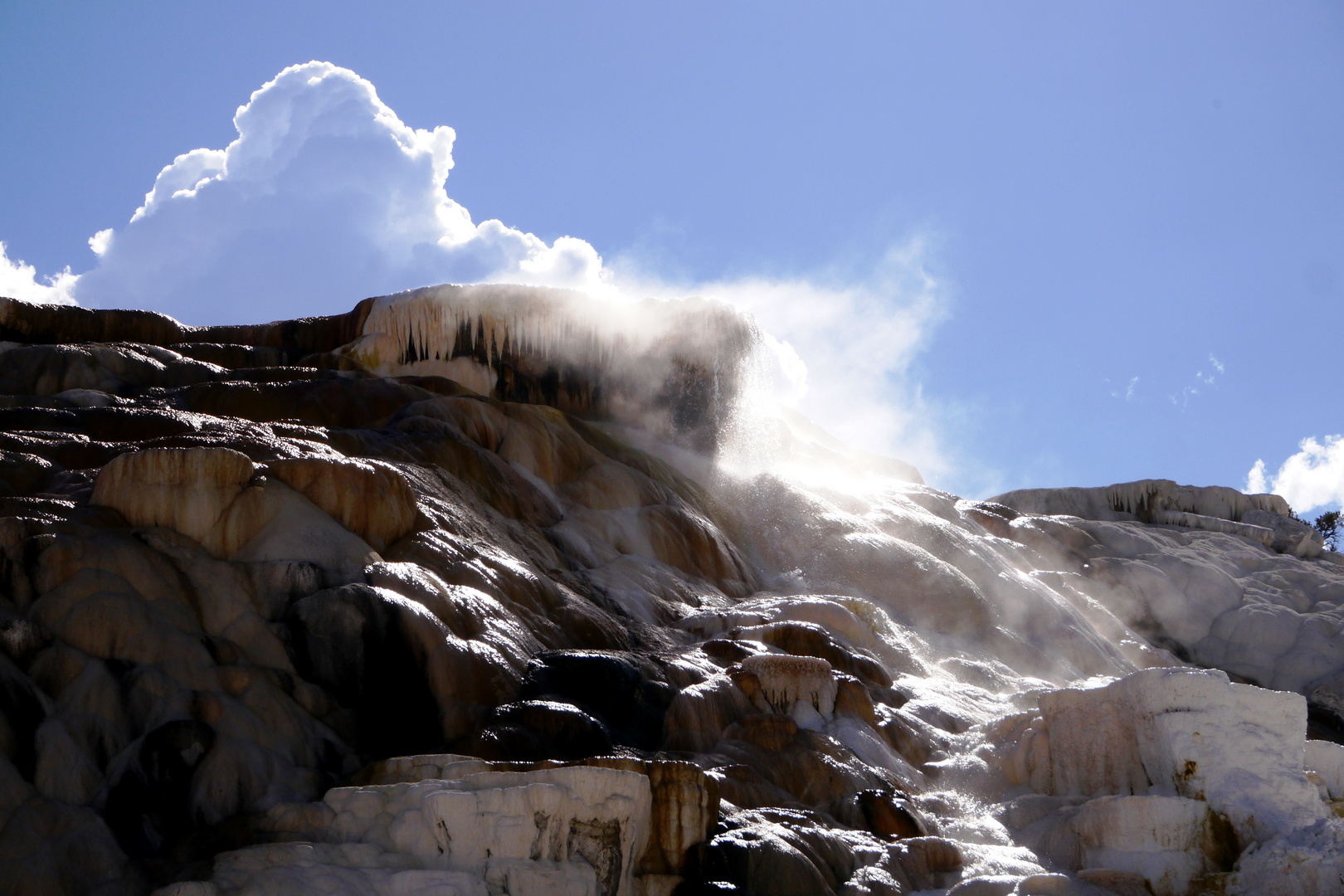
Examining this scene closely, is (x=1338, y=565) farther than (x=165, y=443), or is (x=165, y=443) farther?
(x=1338, y=565)

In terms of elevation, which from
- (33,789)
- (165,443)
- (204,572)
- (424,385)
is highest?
(424,385)

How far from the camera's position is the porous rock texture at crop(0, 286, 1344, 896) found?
9.49 metres

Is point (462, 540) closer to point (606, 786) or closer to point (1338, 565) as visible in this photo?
point (606, 786)

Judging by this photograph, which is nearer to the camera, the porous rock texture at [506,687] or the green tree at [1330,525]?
the porous rock texture at [506,687]

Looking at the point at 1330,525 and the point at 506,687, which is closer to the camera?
the point at 506,687

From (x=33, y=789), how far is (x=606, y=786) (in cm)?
434

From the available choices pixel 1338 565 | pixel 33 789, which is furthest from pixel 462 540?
pixel 1338 565

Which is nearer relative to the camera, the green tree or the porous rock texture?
the porous rock texture

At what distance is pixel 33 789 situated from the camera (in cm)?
900

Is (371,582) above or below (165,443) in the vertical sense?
below

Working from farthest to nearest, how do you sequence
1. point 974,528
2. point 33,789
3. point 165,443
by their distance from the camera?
point 974,528, point 165,443, point 33,789

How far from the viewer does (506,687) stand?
12.5 metres

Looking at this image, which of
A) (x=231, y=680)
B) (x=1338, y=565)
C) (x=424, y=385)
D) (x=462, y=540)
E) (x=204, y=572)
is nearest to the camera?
(x=231, y=680)

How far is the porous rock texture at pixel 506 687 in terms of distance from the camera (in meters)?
9.49
